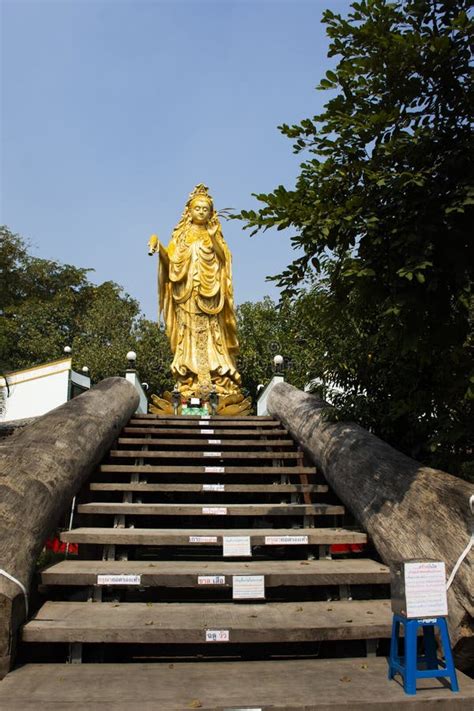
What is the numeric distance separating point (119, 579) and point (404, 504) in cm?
182

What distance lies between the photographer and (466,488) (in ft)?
11.7

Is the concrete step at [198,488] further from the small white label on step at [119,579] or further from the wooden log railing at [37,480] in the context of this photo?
the small white label on step at [119,579]

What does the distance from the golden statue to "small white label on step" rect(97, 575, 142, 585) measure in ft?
31.4

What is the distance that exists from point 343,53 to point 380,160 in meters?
0.76

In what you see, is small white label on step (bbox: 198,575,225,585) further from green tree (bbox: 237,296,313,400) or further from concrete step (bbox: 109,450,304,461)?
green tree (bbox: 237,296,313,400)

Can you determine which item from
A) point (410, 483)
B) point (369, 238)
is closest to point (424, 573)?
point (410, 483)

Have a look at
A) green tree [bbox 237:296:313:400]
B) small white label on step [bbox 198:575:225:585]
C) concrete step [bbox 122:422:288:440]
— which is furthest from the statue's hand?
green tree [bbox 237:296:313:400]

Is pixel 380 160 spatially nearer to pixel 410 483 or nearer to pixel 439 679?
pixel 410 483

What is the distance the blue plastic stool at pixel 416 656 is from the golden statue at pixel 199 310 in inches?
406

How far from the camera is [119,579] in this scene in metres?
3.50

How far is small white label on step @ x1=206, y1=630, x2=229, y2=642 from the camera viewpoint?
3041 millimetres

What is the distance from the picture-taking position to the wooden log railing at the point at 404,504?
305 cm

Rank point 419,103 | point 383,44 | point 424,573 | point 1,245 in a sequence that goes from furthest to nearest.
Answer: point 1,245 < point 419,103 < point 383,44 < point 424,573

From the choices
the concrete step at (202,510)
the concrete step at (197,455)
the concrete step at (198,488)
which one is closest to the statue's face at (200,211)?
the concrete step at (197,455)
